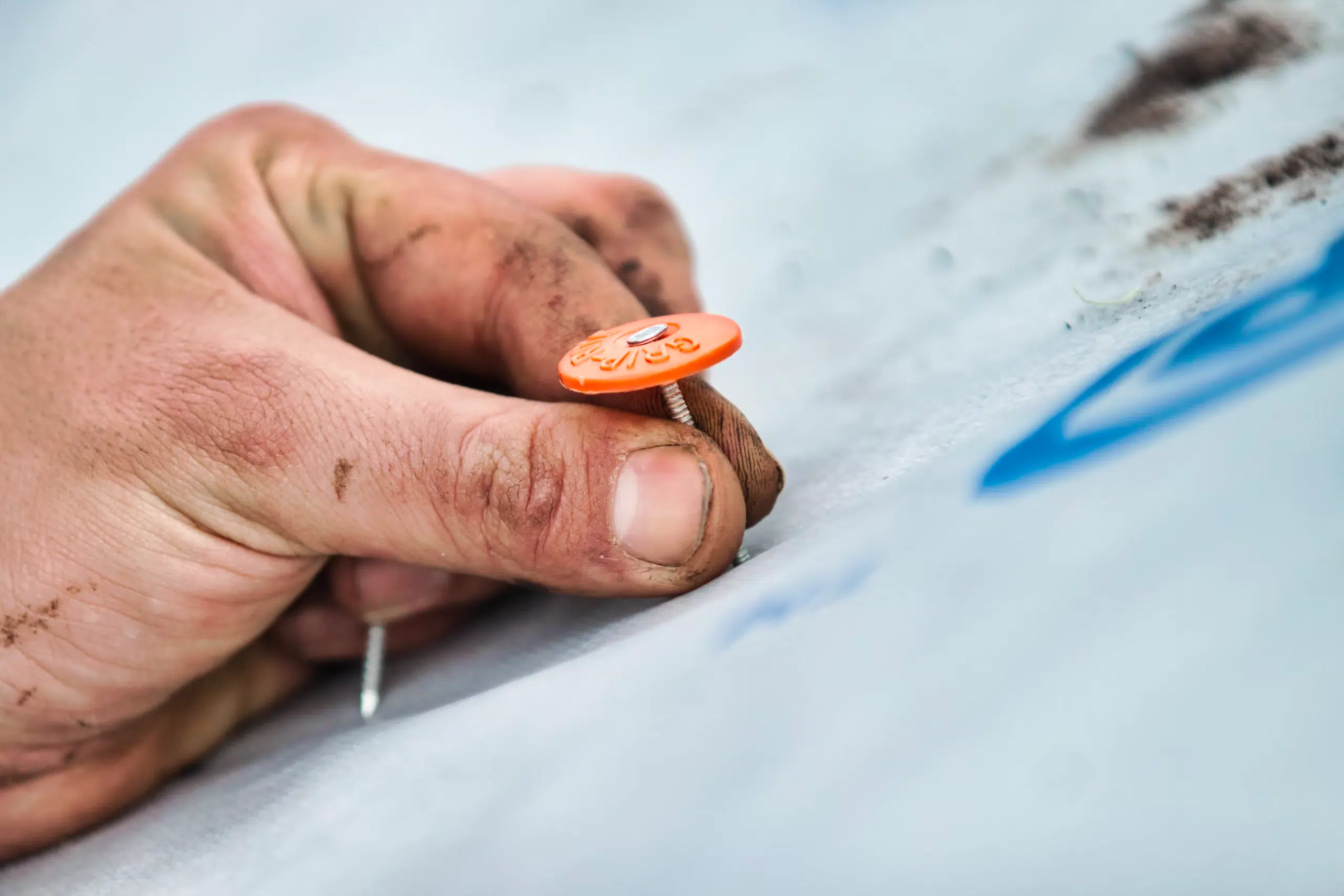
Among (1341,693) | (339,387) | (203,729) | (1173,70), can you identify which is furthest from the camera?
(1173,70)

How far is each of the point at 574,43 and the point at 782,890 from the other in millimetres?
736

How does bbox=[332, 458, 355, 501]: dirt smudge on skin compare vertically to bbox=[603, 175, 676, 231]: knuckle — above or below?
below

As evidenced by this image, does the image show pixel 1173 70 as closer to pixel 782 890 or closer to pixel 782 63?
pixel 782 63

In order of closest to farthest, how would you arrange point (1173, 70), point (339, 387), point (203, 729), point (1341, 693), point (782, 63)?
1. point (1341, 693)
2. point (339, 387)
3. point (203, 729)
4. point (1173, 70)
5. point (782, 63)

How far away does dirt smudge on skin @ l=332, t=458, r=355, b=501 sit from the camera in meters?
0.44

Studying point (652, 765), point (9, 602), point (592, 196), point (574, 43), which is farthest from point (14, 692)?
point (574, 43)

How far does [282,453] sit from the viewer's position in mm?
447

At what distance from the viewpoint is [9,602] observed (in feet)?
1.52

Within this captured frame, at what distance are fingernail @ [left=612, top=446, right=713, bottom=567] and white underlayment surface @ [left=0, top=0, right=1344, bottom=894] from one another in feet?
0.11

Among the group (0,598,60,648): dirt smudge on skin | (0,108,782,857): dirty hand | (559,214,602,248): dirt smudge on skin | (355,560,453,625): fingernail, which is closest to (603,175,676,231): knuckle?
(559,214,602,248): dirt smudge on skin

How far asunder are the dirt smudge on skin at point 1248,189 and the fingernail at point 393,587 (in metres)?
0.42

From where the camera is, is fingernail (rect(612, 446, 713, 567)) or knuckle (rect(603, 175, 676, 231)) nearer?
fingernail (rect(612, 446, 713, 567))

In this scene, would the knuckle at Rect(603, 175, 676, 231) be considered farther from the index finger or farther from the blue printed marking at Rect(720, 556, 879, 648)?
the blue printed marking at Rect(720, 556, 879, 648)

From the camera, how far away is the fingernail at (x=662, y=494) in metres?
0.40
